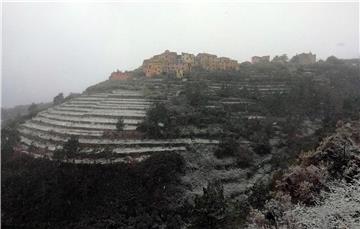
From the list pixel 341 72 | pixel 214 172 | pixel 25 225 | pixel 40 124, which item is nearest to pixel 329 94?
pixel 341 72

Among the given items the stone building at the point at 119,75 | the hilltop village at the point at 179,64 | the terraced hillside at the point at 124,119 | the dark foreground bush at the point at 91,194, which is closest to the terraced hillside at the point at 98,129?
the terraced hillside at the point at 124,119

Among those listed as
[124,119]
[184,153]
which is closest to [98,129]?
[124,119]

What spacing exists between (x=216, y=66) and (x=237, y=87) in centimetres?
969

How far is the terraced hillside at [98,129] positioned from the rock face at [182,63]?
6949 mm

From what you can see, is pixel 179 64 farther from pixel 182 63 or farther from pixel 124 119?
pixel 124 119

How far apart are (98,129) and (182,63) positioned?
20.9 m

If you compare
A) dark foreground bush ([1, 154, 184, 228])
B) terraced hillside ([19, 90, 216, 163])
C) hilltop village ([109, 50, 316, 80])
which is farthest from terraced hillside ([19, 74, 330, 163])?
hilltop village ([109, 50, 316, 80])

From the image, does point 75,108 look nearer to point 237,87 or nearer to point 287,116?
point 237,87

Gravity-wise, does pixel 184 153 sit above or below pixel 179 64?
below

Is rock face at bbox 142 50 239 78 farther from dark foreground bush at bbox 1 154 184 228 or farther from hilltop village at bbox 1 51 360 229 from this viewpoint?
dark foreground bush at bbox 1 154 184 228

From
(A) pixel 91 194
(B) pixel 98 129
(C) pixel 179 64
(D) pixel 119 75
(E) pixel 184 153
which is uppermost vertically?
(C) pixel 179 64

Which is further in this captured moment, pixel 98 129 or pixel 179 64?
pixel 179 64

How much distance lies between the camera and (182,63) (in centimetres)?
4594

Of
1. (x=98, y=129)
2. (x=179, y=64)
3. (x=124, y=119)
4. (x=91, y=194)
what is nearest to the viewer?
(x=91, y=194)
